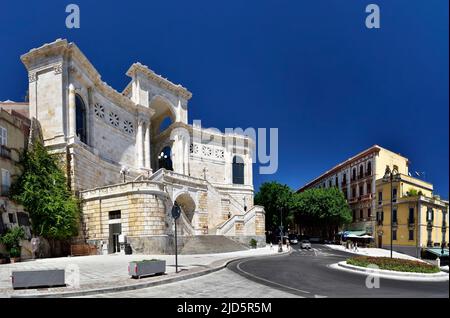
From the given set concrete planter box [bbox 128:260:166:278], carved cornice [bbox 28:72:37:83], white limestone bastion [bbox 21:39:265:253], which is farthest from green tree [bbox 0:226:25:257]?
carved cornice [bbox 28:72:37:83]

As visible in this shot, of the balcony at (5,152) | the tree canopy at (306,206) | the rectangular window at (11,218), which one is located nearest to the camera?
the rectangular window at (11,218)

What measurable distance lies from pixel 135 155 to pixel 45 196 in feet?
56.1

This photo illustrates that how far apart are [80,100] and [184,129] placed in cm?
1763

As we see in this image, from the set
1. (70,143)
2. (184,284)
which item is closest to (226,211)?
(70,143)

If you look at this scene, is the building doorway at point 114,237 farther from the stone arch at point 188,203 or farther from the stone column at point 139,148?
the stone column at point 139,148

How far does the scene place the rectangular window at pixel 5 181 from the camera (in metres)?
19.3

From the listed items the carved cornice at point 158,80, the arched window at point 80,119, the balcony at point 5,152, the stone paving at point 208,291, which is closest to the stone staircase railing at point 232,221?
the arched window at point 80,119

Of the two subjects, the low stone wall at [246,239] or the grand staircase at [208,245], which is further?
the low stone wall at [246,239]

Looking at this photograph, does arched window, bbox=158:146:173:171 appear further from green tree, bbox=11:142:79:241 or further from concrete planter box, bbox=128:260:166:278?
concrete planter box, bbox=128:260:166:278

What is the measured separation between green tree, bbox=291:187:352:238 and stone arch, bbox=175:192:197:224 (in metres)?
19.2

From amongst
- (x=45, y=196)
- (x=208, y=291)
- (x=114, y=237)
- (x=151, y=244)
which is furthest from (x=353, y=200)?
(x=208, y=291)

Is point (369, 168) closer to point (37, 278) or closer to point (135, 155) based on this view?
point (135, 155)

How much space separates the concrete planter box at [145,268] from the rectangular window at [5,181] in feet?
48.0

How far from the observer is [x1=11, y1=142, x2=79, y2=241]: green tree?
2084cm
